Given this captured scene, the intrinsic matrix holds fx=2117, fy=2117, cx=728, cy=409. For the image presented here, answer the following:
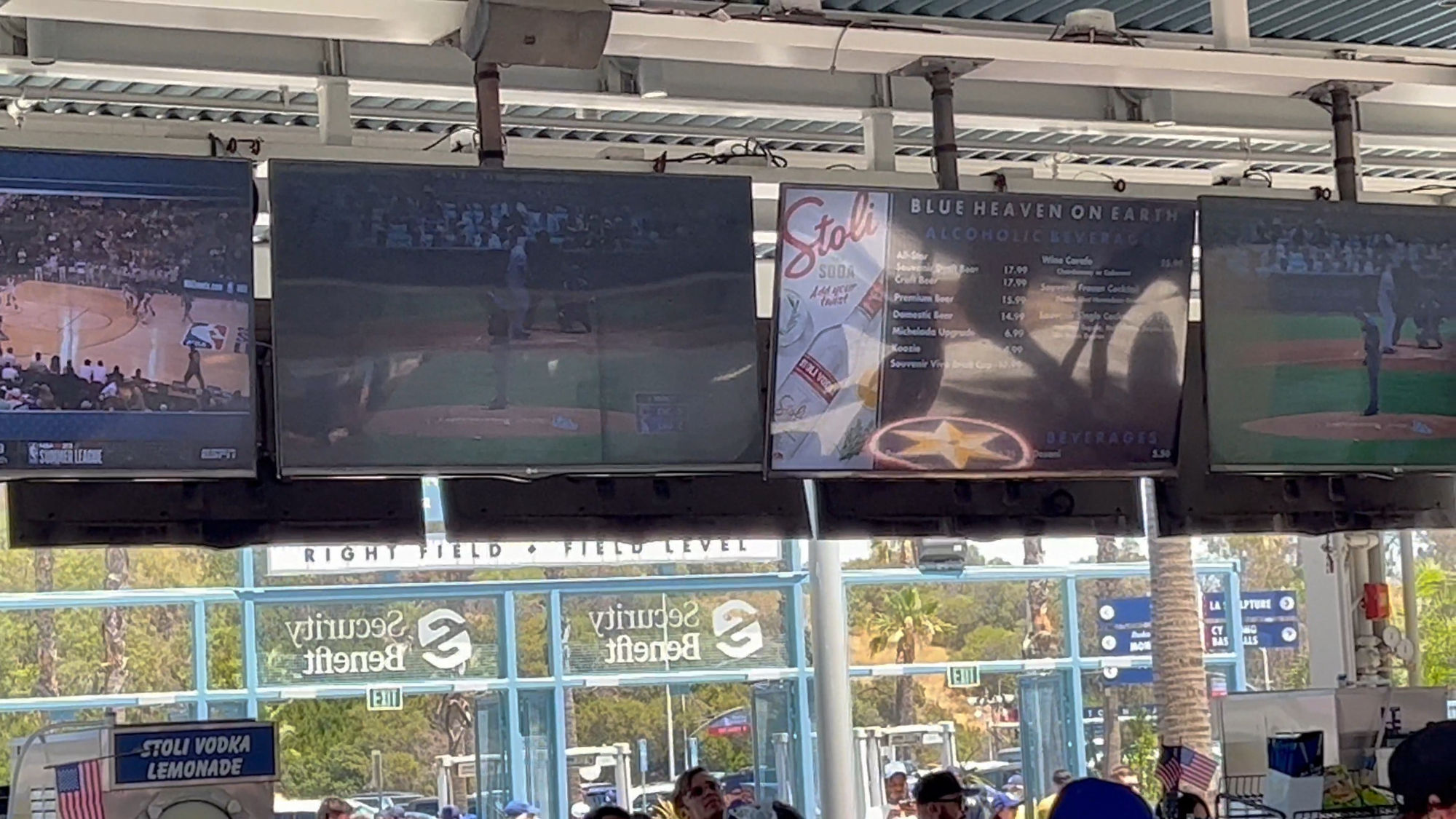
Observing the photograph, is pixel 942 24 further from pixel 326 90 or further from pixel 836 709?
pixel 836 709

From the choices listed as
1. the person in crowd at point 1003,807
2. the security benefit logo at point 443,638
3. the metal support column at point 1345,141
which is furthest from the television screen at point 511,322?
the security benefit logo at point 443,638

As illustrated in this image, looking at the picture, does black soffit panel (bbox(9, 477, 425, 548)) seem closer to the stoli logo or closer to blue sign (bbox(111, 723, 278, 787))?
the stoli logo

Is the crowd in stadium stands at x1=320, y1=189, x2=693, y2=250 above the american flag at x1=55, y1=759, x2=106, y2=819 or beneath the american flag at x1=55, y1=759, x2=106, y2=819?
above

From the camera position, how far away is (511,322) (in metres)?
7.74

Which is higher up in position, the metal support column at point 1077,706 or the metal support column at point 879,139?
the metal support column at point 879,139

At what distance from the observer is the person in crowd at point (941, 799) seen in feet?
25.5

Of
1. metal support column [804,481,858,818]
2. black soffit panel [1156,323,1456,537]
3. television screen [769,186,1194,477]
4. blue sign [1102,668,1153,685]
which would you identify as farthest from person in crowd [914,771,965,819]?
blue sign [1102,668,1153,685]

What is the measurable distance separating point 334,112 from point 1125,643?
20286 mm

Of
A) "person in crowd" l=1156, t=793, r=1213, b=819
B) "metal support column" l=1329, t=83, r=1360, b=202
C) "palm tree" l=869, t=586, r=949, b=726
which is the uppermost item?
"metal support column" l=1329, t=83, r=1360, b=202

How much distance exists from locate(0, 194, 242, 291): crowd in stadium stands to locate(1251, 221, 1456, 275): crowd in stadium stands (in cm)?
414

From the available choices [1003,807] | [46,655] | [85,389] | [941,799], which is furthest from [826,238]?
[46,655]

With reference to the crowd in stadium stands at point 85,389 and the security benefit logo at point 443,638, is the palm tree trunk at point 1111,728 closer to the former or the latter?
the security benefit logo at point 443,638

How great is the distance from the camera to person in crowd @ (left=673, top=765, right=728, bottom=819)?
31.5 feet

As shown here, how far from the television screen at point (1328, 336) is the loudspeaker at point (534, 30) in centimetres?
296
